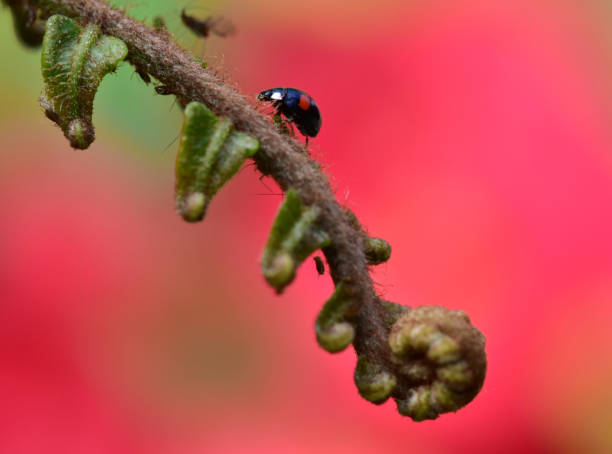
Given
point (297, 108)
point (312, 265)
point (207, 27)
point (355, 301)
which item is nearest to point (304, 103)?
point (297, 108)

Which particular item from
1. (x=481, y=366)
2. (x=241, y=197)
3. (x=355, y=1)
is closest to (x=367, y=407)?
(x=241, y=197)

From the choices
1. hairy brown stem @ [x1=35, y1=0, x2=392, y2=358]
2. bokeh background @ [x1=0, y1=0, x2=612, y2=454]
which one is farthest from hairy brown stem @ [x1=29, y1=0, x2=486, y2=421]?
bokeh background @ [x1=0, y1=0, x2=612, y2=454]

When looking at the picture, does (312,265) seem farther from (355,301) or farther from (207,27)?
(355,301)

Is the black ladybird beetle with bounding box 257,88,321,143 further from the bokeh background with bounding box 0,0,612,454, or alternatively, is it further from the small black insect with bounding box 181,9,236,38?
the bokeh background with bounding box 0,0,612,454

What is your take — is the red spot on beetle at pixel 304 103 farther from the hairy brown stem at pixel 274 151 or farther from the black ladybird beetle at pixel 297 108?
the hairy brown stem at pixel 274 151

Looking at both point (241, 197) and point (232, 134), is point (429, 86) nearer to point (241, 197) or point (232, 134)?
point (241, 197)
